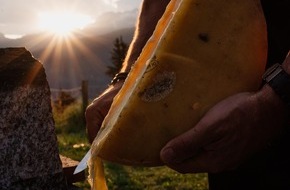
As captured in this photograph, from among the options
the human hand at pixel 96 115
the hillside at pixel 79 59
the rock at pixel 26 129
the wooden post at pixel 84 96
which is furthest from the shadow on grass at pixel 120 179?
the hillside at pixel 79 59

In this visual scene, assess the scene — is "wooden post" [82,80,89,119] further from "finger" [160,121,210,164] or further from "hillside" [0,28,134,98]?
"hillside" [0,28,134,98]

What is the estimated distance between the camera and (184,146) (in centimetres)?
118

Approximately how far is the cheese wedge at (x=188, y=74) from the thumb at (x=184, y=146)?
0.22 feet

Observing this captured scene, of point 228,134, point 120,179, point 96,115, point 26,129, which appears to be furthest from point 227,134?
point 120,179

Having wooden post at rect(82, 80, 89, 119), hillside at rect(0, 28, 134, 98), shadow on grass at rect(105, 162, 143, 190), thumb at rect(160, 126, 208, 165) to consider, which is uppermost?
hillside at rect(0, 28, 134, 98)

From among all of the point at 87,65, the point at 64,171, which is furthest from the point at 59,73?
the point at 64,171

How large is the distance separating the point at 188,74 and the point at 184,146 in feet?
0.65

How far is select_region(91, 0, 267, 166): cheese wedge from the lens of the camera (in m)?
1.24

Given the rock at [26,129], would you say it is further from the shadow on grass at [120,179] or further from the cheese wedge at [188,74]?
the shadow on grass at [120,179]

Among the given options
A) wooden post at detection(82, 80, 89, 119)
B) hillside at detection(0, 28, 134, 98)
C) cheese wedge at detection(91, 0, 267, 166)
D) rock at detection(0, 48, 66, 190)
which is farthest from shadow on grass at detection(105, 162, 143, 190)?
hillside at detection(0, 28, 134, 98)

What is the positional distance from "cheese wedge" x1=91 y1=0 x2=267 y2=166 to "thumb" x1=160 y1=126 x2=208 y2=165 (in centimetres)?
7

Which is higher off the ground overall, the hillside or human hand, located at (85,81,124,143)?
the hillside

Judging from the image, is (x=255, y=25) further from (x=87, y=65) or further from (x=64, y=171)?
(x=87, y=65)

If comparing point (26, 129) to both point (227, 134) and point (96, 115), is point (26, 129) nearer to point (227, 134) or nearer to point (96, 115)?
point (96, 115)
